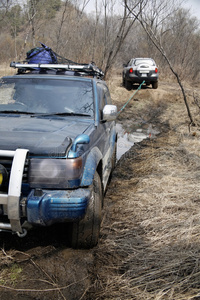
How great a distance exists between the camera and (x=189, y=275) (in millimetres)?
2375

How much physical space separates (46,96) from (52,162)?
1.59 meters

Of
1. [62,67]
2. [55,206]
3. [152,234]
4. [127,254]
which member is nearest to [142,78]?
[62,67]

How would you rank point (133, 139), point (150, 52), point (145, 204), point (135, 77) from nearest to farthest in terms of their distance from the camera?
point (145, 204)
point (133, 139)
point (135, 77)
point (150, 52)

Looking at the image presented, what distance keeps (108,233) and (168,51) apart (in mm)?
24632

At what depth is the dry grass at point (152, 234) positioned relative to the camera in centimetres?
236

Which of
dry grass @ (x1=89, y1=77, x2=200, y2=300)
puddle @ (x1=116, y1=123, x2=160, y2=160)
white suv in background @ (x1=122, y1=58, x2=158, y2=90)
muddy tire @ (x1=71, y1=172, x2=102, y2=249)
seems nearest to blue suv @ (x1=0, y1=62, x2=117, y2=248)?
muddy tire @ (x1=71, y1=172, x2=102, y2=249)

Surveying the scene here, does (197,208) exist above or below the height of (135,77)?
→ below

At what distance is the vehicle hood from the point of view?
245 centimetres

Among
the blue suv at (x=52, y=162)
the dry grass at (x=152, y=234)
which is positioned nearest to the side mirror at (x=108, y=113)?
the blue suv at (x=52, y=162)

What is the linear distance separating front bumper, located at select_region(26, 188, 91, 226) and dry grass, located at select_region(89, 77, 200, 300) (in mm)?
636

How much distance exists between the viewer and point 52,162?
243 cm

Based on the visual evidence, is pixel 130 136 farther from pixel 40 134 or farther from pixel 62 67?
pixel 40 134

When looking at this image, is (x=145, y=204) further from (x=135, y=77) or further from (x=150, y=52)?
(x=150, y=52)

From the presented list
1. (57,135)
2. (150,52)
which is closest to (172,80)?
(150,52)
